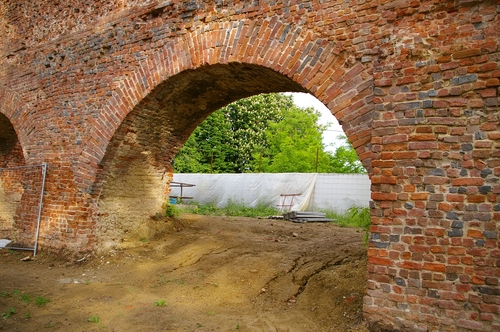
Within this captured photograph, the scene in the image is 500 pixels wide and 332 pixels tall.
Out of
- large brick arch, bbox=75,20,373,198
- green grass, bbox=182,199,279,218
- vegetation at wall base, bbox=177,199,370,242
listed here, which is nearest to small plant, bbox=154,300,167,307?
large brick arch, bbox=75,20,373,198

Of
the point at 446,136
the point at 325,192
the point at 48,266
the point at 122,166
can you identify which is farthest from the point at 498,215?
the point at 325,192

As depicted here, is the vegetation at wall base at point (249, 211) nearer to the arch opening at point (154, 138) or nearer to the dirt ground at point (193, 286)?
the arch opening at point (154, 138)

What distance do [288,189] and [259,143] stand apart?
10.6m

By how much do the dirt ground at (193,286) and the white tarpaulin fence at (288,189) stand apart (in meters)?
5.81

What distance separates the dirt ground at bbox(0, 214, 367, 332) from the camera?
402cm

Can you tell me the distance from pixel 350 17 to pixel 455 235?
8.29ft

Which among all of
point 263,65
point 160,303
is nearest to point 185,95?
point 263,65

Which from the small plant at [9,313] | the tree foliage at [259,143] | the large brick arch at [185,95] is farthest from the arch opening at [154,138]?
the tree foliage at [259,143]

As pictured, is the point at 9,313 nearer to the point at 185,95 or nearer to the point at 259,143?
the point at 185,95

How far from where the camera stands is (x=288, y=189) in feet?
47.4

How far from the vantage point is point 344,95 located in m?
3.98

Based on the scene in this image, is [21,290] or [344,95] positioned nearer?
[344,95]

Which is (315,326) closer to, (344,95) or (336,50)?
(344,95)

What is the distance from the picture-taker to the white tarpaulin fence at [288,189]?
1324cm
